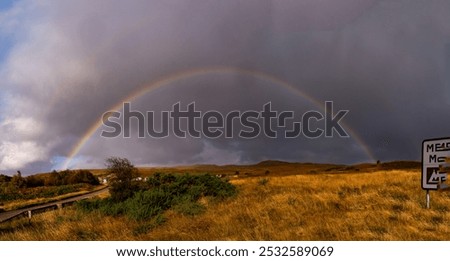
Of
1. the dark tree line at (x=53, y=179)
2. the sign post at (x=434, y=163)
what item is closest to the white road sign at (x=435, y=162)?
the sign post at (x=434, y=163)

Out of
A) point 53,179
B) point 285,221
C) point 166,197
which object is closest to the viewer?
point 285,221

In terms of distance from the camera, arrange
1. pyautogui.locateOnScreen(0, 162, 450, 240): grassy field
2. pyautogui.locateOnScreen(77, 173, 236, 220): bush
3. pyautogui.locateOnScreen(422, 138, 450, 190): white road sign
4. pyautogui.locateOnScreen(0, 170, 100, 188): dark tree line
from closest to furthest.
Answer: pyautogui.locateOnScreen(0, 162, 450, 240): grassy field
pyautogui.locateOnScreen(422, 138, 450, 190): white road sign
pyautogui.locateOnScreen(77, 173, 236, 220): bush
pyautogui.locateOnScreen(0, 170, 100, 188): dark tree line

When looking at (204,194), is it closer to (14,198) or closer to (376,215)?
(376,215)

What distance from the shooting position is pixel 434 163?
15.9 metres

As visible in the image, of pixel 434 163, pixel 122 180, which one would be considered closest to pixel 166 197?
pixel 122 180

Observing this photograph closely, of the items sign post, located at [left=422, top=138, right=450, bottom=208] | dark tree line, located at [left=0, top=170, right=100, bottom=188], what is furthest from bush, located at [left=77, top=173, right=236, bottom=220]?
dark tree line, located at [left=0, top=170, right=100, bottom=188]

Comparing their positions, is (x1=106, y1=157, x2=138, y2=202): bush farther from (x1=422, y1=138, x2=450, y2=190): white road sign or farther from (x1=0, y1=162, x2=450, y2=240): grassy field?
(x1=422, y1=138, x2=450, y2=190): white road sign

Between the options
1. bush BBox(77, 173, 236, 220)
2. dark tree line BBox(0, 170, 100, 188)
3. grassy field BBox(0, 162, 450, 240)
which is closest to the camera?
grassy field BBox(0, 162, 450, 240)

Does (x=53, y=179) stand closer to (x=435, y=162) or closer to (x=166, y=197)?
(x=166, y=197)

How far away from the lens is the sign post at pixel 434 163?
15.4 meters

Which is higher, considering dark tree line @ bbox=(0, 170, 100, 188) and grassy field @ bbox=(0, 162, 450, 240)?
dark tree line @ bbox=(0, 170, 100, 188)

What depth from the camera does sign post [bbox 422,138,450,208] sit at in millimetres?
15445

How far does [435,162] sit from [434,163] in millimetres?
68
